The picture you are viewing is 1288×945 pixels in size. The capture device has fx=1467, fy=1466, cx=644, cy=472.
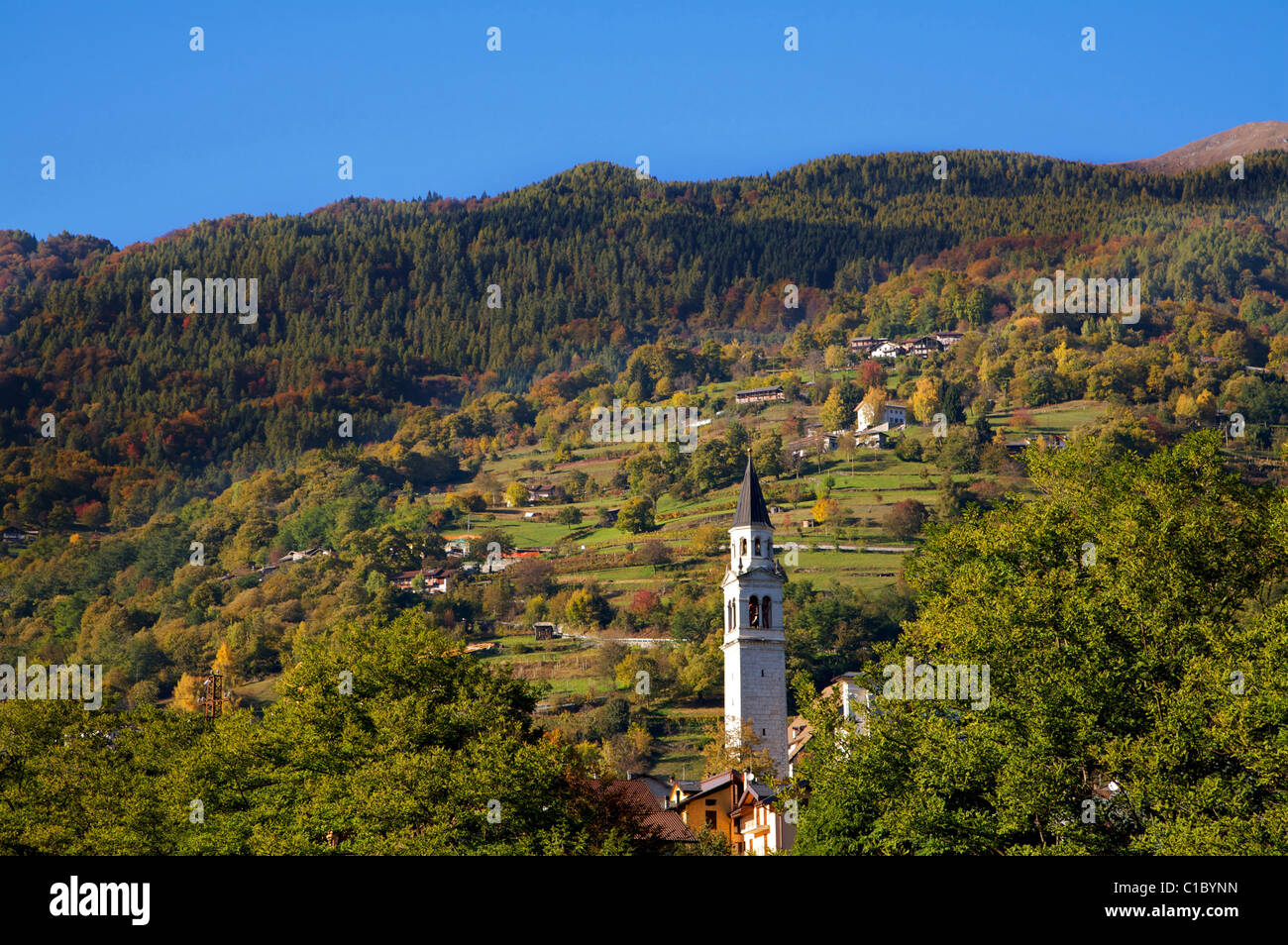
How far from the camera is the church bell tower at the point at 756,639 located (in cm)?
9325

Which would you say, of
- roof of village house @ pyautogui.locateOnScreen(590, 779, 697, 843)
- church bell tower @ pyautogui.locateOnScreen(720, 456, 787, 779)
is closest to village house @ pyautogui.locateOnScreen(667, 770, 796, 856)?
roof of village house @ pyautogui.locateOnScreen(590, 779, 697, 843)

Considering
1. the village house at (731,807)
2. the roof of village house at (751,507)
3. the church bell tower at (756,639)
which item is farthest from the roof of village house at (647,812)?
the roof of village house at (751,507)

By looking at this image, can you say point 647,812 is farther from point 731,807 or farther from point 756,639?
point 756,639

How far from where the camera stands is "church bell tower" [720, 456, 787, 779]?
306ft

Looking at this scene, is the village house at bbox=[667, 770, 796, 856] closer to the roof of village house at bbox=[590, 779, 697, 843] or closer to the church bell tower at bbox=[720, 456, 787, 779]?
the roof of village house at bbox=[590, 779, 697, 843]

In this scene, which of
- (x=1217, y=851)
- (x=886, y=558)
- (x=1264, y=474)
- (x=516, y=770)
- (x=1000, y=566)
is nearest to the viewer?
(x=1217, y=851)

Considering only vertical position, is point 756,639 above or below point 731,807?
above

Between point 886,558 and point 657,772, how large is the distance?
62.8 metres

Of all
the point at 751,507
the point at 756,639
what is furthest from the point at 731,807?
the point at 751,507

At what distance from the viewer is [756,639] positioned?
94.6m

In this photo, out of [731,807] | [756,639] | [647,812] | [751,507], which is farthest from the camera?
[751,507]
